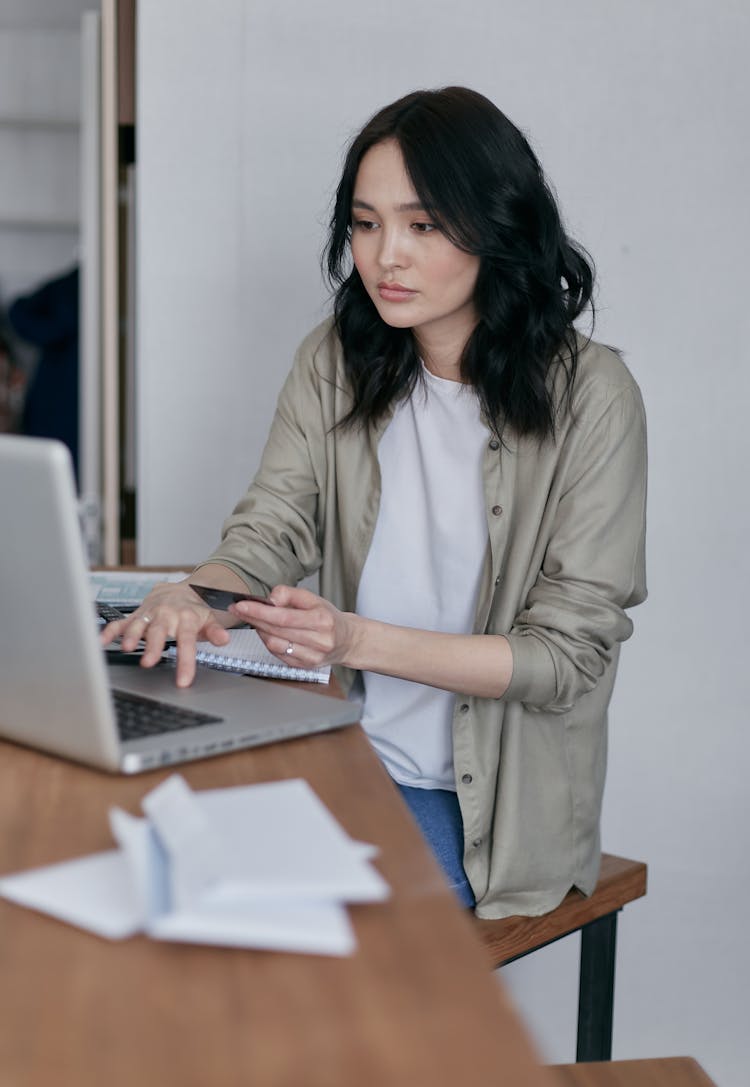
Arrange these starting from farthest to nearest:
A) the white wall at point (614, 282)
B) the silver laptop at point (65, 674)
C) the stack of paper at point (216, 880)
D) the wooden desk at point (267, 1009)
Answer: the white wall at point (614, 282)
the silver laptop at point (65, 674)
the stack of paper at point (216, 880)
the wooden desk at point (267, 1009)

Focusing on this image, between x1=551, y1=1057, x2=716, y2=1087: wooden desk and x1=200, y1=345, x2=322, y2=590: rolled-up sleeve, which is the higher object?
x1=200, y1=345, x2=322, y2=590: rolled-up sleeve

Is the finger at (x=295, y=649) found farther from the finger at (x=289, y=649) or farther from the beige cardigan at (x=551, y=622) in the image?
the beige cardigan at (x=551, y=622)

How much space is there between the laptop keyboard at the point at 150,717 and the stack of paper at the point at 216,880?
0.18 m

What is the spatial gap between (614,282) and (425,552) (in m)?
0.91

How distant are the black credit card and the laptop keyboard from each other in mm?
133

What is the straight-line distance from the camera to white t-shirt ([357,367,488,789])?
4.95 feet

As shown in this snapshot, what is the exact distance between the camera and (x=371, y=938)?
63cm

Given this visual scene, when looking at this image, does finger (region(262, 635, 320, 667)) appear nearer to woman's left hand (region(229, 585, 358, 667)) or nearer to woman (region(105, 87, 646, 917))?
woman's left hand (region(229, 585, 358, 667))

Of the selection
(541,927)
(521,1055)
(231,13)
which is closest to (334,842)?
(521,1055)

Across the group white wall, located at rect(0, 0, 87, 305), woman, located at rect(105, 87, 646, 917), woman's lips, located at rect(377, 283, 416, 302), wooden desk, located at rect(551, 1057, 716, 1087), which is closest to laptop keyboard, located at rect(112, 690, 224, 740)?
woman, located at rect(105, 87, 646, 917)

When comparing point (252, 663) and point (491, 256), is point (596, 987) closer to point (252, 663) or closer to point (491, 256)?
point (252, 663)

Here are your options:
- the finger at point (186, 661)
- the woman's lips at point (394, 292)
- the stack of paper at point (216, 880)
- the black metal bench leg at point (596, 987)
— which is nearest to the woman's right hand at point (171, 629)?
the finger at point (186, 661)

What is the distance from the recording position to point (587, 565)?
4.54 ft

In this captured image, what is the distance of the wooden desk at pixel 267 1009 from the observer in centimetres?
51
